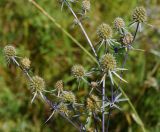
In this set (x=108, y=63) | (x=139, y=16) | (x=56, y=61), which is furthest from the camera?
(x=56, y=61)

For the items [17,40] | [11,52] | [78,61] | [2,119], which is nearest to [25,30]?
[17,40]

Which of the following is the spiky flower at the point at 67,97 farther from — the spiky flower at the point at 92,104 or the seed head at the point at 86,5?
the seed head at the point at 86,5

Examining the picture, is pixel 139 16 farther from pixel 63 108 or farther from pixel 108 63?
pixel 63 108

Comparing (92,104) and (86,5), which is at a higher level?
(86,5)

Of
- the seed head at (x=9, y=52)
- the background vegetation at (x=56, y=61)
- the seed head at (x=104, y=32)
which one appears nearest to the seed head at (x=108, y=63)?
the seed head at (x=104, y=32)

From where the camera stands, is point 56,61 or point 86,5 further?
point 56,61

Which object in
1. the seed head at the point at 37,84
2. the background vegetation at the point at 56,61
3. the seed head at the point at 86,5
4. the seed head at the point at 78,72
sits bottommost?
the seed head at the point at 78,72

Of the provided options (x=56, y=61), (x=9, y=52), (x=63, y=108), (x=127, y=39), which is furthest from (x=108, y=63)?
(x=56, y=61)

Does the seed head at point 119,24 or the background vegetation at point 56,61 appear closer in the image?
the seed head at point 119,24

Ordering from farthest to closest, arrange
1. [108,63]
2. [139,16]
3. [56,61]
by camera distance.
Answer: [56,61], [139,16], [108,63]

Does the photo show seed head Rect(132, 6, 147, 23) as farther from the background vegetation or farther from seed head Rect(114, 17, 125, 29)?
the background vegetation
